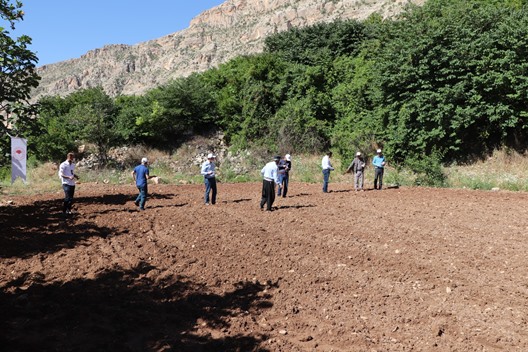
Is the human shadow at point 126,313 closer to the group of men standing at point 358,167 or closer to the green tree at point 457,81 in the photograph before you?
the group of men standing at point 358,167

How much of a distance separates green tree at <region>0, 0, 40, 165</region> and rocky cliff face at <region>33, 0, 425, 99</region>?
52442 mm

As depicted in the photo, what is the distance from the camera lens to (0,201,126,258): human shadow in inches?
339

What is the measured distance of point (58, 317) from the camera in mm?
5477

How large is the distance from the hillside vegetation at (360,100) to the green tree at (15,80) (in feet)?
1.76

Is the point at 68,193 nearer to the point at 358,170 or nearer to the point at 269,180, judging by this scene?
the point at 269,180

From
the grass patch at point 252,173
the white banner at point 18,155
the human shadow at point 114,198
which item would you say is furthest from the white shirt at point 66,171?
the grass patch at point 252,173

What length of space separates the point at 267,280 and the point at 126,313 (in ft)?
7.61

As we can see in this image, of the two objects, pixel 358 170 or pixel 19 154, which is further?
pixel 358 170

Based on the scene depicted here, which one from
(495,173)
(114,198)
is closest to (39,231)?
(114,198)

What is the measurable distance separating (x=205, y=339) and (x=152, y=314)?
1107 mm

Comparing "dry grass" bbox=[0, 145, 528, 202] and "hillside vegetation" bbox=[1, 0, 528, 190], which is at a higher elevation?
"hillside vegetation" bbox=[1, 0, 528, 190]

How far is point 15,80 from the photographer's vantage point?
469 inches

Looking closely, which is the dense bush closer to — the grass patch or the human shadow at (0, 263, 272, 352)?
the grass patch

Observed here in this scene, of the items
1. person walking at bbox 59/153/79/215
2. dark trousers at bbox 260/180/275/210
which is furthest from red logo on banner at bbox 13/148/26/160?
dark trousers at bbox 260/180/275/210
